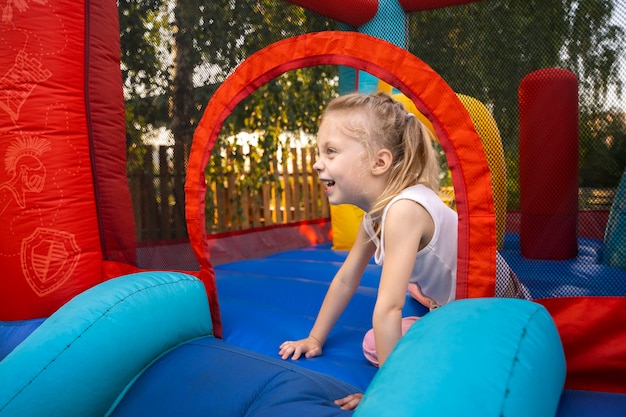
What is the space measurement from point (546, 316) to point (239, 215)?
2362 mm

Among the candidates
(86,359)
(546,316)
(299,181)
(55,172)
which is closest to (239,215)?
(299,181)

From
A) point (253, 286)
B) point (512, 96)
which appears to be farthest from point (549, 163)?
point (253, 286)

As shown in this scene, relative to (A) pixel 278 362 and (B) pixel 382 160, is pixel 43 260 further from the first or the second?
(B) pixel 382 160

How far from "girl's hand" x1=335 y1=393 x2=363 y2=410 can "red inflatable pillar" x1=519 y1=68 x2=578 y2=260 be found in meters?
0.60

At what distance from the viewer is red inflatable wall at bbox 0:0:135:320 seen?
5.14ft

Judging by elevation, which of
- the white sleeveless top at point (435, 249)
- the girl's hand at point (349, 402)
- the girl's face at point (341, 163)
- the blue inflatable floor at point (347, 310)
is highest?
the girl's face at point (341, 163)

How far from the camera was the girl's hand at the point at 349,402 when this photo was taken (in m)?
1.02

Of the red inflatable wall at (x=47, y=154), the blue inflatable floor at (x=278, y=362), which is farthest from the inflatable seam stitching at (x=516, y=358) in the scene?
the red inflatable wall at (x=47, y=154)

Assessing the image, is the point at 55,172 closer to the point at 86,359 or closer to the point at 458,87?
the point at 86,359

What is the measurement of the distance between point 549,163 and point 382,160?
1.32ft

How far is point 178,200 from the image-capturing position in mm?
2100

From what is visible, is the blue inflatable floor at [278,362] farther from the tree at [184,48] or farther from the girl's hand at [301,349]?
the tree at [184,48]

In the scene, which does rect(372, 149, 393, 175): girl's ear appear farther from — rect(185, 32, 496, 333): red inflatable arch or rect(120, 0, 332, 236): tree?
rect(120, 0, 332, 236): tree

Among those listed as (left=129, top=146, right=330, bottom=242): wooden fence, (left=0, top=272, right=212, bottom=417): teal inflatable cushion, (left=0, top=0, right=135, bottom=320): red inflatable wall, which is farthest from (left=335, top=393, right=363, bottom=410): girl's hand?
(left=129, top=146, right=330, bottom=242): wooden fence
